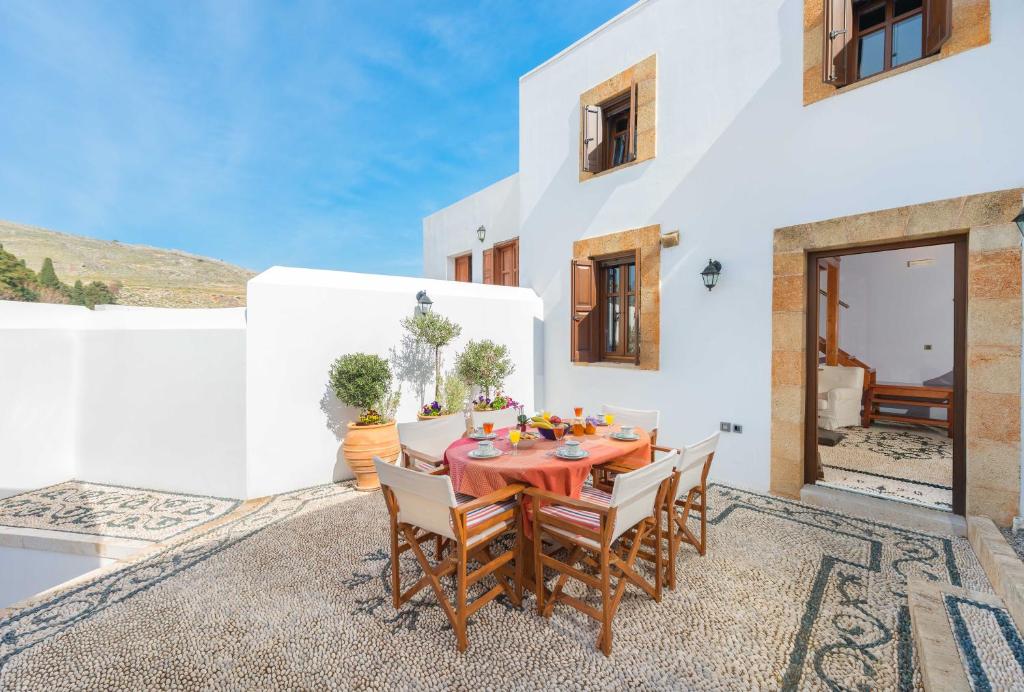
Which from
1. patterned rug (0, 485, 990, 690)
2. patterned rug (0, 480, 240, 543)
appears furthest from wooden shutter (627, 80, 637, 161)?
patterned rug (0, 480, 240, 543)

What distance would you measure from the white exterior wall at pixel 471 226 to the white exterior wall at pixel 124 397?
507cm

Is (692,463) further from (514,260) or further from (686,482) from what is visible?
(514,260)

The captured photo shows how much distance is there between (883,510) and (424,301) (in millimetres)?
5058

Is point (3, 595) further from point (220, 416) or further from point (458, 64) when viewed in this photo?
point (458, 64)

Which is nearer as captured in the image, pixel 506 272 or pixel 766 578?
pixel 766 578

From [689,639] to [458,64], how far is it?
14.1 m

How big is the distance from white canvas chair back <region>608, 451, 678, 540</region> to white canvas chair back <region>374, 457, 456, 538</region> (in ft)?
2.66

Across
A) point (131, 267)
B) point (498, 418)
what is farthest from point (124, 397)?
point (131, 267)

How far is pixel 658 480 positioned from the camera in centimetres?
225

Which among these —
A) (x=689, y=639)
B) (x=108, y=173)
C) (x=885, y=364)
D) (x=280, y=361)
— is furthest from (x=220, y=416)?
(x=108, y=173)

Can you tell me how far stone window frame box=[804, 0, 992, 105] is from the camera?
3.09 meters

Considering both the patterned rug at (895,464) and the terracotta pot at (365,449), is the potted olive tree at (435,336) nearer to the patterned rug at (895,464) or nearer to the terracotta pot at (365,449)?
the terracotta pot at (365,449)

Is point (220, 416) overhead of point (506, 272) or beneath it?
beneath

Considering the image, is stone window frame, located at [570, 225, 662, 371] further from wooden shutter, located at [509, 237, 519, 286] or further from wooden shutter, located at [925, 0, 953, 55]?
wooden shutter, located at [509, 237, 519, 286]
